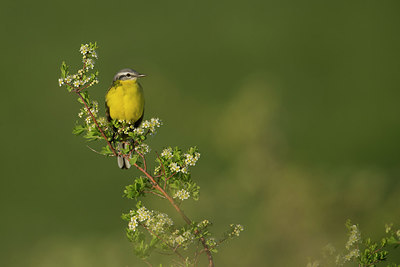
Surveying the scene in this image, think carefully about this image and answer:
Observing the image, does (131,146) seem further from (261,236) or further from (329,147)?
(329,147)

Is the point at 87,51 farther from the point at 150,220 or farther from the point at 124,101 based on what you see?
the point at 124,101

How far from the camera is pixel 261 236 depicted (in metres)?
4.75

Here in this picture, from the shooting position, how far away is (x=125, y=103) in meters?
4.45

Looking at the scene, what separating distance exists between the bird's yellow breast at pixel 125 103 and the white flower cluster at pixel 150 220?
5.53 ft

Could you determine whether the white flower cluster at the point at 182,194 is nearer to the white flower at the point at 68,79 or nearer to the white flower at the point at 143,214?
the white flower at the point at 143,214

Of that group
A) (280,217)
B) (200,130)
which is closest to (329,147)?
(200,130)

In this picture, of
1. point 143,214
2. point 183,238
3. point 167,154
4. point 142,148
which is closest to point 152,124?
point 142,148

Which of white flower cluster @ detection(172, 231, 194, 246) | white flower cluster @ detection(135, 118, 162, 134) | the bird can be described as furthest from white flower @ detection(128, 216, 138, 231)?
the bird

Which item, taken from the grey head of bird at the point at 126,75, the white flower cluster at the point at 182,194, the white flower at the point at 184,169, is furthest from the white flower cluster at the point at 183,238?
the grey head of bird at the point at 126,75

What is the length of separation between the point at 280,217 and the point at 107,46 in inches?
557

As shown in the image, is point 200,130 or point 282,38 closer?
point 200,130

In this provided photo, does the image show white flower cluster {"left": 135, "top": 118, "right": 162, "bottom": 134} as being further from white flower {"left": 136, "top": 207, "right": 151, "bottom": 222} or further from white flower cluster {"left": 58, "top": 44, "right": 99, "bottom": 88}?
white flower {"left": 136, "top": 207, "right": 151, "bottom": 222}

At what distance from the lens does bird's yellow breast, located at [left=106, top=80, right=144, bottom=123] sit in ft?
14.6

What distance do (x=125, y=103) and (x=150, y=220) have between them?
1.85 m
